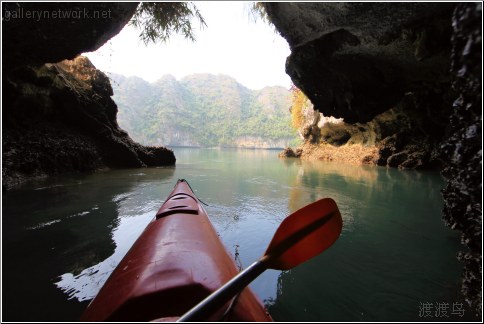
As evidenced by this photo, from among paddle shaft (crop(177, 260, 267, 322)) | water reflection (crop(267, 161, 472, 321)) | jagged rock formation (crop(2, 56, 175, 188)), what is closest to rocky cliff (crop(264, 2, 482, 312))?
water reflection (crop(267, 161, 472, 321))

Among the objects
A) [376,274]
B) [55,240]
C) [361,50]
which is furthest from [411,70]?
[55,240]

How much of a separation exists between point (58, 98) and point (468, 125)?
40.6 ft

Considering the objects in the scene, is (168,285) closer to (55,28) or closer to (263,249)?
(263,249)

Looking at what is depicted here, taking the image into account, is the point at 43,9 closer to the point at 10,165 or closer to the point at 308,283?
the point at 308,283

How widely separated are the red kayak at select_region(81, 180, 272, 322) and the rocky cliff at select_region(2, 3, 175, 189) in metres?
3.85

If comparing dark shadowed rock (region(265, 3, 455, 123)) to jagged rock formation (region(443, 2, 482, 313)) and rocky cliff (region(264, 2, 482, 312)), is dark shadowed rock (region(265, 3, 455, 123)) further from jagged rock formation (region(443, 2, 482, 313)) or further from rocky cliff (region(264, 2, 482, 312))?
jagged rock formation (region(443, 2, 482, 313))

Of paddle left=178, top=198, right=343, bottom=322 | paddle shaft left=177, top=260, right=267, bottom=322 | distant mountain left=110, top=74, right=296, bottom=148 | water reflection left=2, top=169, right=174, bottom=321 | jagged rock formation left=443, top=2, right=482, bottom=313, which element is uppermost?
distant mountain left=110, top=74, right=296, bottom=148

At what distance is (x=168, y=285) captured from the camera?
4.60ft

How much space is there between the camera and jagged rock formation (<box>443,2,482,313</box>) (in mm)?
1559

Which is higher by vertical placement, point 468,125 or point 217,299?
point 468,125

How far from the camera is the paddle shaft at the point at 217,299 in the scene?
111 centimetres

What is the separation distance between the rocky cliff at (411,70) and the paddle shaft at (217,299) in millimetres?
1431

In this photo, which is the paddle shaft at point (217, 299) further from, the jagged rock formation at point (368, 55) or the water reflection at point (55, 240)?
the jagged rock formation at point (368, 55)

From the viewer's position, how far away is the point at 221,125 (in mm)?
97375
